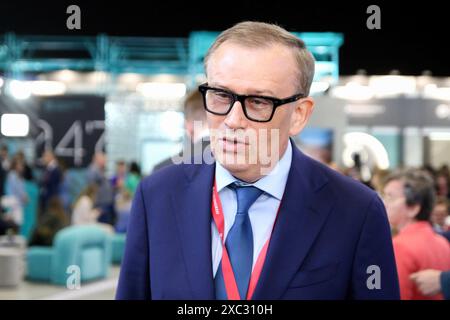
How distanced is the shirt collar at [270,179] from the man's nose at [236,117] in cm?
11

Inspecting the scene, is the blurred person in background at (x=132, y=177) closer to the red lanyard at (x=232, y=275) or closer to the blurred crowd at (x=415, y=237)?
the blurred crowd at (x=415, y=237)

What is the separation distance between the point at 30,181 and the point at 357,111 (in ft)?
18.1

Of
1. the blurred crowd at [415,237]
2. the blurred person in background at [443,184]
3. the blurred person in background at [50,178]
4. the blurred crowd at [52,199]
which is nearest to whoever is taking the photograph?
the blurred crowd at [415,237]

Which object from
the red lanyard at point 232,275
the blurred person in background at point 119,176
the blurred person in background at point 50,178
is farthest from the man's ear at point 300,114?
the blurred person in background at point 119,176

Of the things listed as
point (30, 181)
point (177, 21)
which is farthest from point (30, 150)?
point (177, 21)

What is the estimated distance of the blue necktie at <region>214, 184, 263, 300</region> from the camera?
3.46 ft

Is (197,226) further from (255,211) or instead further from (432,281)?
(432,281)

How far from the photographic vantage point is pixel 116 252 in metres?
7.09

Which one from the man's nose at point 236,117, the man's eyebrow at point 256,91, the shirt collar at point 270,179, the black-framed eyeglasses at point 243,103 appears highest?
the man's eyebrow at point 256,91

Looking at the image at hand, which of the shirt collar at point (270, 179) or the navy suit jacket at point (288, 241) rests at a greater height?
the shirt collar at point (270, 179)

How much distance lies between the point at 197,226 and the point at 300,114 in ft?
0.98

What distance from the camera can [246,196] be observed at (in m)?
1.09

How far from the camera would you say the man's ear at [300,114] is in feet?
3.77

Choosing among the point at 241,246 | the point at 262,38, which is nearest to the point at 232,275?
the point at 241,246
